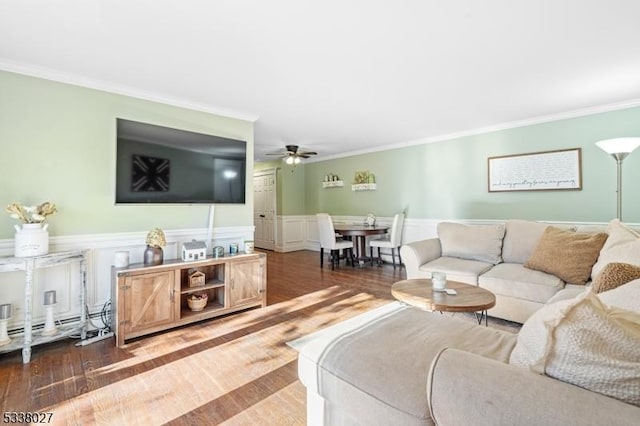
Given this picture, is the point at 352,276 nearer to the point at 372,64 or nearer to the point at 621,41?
the point at 372,64

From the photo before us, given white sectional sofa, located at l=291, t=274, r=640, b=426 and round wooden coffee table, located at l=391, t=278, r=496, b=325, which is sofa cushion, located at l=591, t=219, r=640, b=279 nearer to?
round wooden coffee table, located at l=391, t=278, r=496, b=325

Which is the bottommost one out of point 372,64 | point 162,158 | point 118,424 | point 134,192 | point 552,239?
point 118,424

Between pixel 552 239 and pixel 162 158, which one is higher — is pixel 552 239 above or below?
below

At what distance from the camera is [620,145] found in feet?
9.12

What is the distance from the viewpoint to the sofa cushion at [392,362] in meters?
0.96

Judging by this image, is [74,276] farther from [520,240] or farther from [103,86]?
[520,240]

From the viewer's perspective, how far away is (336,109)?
3574mm

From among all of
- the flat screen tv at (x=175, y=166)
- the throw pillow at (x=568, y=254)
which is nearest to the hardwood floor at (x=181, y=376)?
the flat screen tv at (x=175, y=166)

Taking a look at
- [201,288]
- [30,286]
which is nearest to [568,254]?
[201,288]

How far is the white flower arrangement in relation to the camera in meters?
2.12

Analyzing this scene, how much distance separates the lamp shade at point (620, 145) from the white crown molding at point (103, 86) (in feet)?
12.8

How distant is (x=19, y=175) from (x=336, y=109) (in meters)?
3.06

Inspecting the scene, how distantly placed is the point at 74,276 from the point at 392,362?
9.21ft

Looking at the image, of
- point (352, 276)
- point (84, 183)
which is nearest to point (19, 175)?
point (84, 183)
